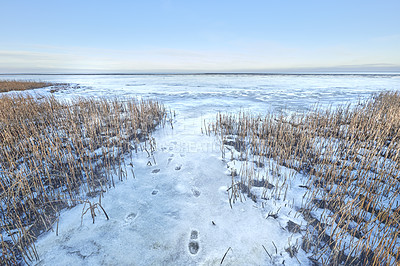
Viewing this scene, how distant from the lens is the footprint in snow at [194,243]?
217cm

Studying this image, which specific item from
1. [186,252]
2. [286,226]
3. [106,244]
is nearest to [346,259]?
[286,226]


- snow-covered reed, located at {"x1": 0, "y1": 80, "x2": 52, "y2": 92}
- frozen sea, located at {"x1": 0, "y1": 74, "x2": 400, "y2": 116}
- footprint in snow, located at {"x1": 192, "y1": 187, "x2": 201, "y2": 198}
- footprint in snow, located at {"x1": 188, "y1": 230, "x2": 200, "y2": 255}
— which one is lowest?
footprint in snow, located at {"x1": 188, "y1": 230, "x2": 200, "y2": 255}

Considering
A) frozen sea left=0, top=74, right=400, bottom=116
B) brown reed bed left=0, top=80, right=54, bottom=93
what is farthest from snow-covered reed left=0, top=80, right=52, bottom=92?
frozen sea left=0, top=74, right=400, bottom=116

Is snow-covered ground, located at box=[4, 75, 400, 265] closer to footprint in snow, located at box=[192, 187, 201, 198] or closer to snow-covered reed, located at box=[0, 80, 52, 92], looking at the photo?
footprint in snow, located at box=[192, 187, 201, 198]

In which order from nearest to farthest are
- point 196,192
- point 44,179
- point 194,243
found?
point 194,243, point 196,192, point 44,179

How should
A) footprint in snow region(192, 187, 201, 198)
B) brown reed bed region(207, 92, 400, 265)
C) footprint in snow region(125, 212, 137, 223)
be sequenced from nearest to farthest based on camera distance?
brown reed bed region(207, 92, 400, 265) < footprint in snow region(125, 212, 137, 223) < footprint in snow region(192, 187, 201, 198)

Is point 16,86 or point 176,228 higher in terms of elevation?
point 16,86

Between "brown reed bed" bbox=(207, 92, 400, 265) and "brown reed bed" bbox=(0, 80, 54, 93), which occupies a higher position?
"brown reed bed" bbox=(0, 80, 54, 93)

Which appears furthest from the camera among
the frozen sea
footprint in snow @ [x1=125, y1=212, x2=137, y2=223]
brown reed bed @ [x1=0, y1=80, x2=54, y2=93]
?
brown reed bed @ [x1=0, y1=80, x2=54, y2=93]

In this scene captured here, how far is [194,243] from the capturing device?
2.26 m

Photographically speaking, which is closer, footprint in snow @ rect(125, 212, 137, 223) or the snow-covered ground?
the snow-covered ground

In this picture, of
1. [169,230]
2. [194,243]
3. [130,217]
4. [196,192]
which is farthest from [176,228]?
[196,192]

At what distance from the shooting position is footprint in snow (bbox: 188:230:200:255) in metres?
2.17

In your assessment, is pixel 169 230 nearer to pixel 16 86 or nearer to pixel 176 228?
Answer: pixel 176 228
